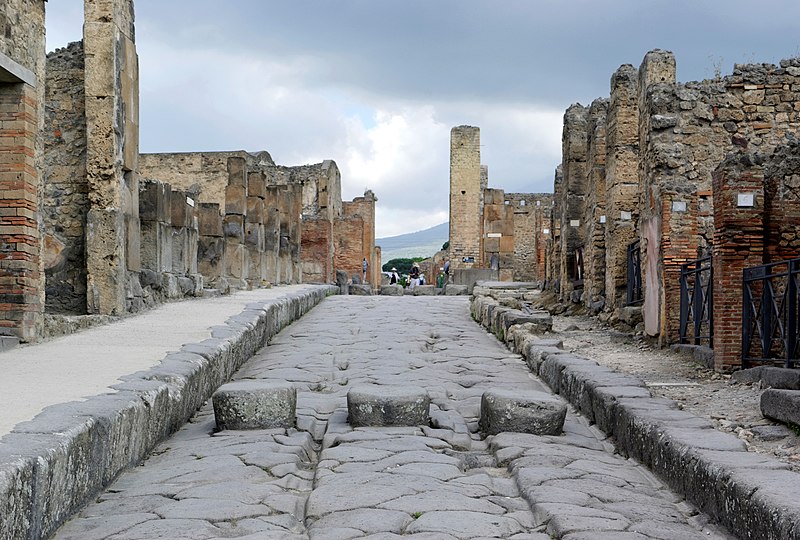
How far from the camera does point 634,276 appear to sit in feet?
49.5

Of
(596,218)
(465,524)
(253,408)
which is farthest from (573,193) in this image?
(465,524)

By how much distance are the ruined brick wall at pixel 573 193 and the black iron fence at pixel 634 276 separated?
403 centimetres

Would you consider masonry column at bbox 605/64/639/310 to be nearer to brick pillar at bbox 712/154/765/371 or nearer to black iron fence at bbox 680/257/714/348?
black iron fence at bbox 680/257/714/348

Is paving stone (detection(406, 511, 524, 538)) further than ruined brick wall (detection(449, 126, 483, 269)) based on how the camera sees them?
No

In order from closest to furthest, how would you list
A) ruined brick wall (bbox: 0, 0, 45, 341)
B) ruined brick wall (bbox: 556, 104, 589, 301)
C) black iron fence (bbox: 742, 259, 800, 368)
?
black iron fence (bbox: 742, 259, 800, 368)
ruined brick wall (bbox: 0, 0, 45, 341)
ruined brick wall (bbox: 556, 104, 589, 301)

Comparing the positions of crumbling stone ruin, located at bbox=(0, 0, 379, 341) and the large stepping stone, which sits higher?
crumbling stone ruin, located at bbox=(0, 0, 379, 341)

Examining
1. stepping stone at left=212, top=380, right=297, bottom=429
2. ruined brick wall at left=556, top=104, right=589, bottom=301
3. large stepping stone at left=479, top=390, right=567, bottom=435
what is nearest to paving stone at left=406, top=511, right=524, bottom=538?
large stepping stone at left=479, top=390, right=567, bottom=435

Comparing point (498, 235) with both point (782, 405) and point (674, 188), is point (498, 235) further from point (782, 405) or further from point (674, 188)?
point (782, 405)

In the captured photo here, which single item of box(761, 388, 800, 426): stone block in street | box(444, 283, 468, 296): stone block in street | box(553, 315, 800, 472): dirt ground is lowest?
box(553, 315, 800, 472): dirt ground

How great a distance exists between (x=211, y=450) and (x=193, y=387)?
1.34m

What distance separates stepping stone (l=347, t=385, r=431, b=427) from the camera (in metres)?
6.60

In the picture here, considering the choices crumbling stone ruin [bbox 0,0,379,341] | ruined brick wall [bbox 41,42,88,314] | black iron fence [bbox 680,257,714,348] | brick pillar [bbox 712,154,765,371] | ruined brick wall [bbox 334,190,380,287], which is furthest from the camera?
ruined brick wall [bbox 334,190,380,287]

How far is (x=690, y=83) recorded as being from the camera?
1284cm

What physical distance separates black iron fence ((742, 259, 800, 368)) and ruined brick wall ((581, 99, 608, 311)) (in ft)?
23.9
